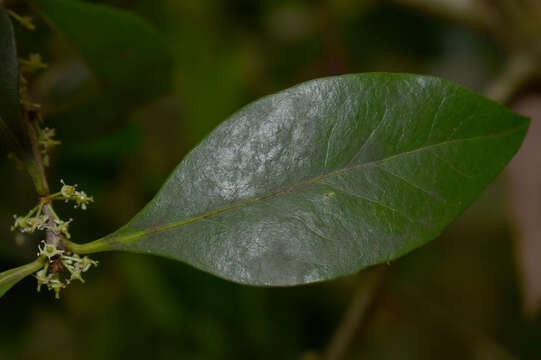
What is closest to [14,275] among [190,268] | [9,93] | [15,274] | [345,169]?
[15,274]

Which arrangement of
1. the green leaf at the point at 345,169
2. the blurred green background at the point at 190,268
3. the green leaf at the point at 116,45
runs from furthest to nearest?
the blurred green background at the point at 190,268 < the green leaf at the point at 116,45 < the green leaf at the point at 345,169

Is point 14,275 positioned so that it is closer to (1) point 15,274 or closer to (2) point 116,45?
(1) point 15,274

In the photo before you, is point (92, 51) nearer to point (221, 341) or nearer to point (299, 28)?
point (221, 341)

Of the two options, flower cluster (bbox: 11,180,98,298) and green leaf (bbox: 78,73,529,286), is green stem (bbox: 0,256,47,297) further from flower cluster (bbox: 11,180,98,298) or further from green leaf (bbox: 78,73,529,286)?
green leaf (bbox: 78,73,529,286)

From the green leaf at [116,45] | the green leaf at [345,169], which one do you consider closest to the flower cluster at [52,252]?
the green leaf at [345,169]

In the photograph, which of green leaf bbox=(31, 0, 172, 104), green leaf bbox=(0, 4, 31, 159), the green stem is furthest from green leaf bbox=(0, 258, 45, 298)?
green leaf bbox=(31, 0, 172, 104)

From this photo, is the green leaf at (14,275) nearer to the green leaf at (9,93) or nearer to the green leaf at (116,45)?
the green leaf at (9,93)

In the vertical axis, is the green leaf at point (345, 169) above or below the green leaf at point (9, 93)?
below

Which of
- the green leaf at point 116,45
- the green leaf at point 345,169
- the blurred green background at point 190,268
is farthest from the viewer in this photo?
the blurred green background at point 190,268

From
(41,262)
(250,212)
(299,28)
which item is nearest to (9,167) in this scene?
(41,262)
